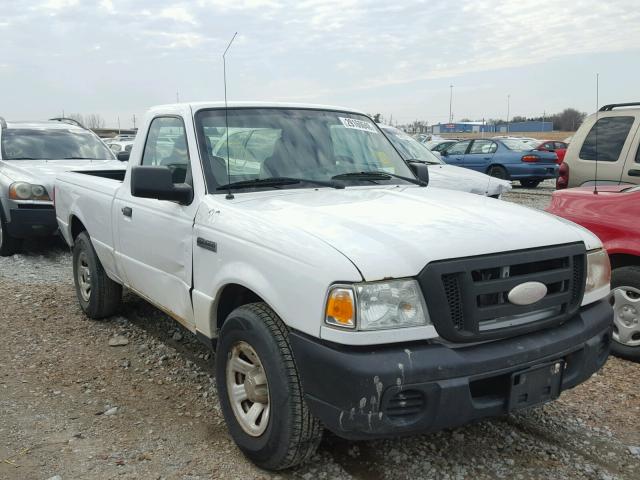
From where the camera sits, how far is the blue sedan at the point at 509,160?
17203 millimetres

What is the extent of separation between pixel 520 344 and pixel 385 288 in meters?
0.70

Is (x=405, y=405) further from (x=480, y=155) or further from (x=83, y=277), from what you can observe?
(x=480, y=155)

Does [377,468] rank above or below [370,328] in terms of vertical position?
below

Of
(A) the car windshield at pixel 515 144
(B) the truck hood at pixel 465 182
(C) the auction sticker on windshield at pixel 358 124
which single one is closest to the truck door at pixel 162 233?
(C) the auction sticker on windshield at pixel 358 124

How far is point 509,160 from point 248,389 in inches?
622

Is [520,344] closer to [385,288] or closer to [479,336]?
[479,336]

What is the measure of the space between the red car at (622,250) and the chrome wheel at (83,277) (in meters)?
4.29

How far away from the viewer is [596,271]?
3.12 meters

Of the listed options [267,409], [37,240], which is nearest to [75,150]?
[37,240]

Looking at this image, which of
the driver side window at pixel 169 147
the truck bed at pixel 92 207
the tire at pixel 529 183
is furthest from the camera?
the tire at pixel 529 183

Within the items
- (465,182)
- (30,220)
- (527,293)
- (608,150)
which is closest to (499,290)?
(527,293)

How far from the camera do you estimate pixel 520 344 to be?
2635mm

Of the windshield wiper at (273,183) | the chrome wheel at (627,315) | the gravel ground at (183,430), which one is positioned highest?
the windshield wiper at (273,183)

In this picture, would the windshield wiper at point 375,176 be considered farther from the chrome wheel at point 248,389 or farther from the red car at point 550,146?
the red car at point 550,146
